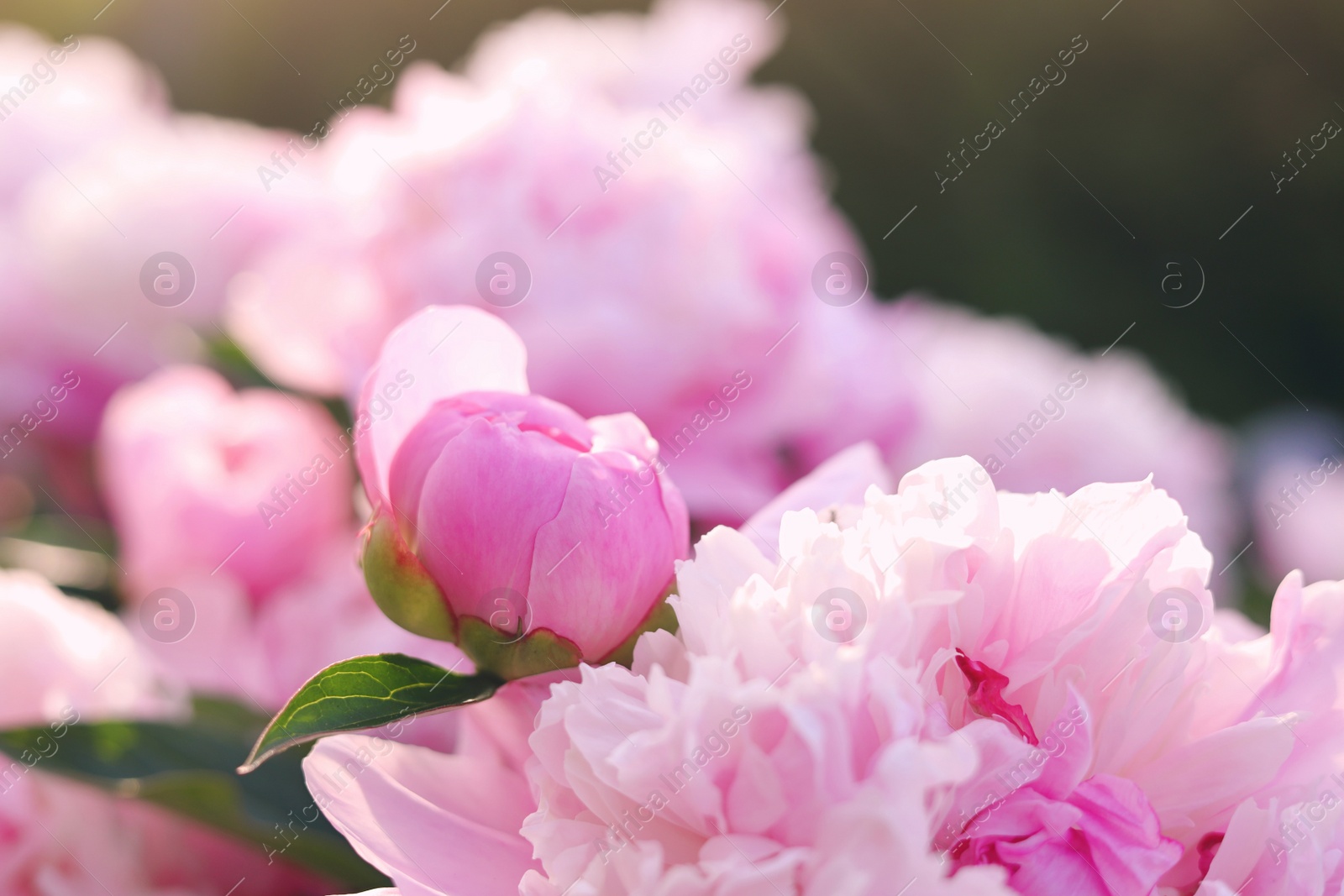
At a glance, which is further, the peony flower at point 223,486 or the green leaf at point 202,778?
the peony flower at point 223,486

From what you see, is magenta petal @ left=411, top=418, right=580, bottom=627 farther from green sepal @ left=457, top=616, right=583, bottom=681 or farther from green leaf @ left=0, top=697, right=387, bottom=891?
green leaf @ left=0, top=697, right=387, bottom=891

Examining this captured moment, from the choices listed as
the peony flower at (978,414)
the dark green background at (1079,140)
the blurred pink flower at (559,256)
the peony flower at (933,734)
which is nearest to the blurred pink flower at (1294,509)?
the peony flower at (978,414)

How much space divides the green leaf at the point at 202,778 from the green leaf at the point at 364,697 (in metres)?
0.13

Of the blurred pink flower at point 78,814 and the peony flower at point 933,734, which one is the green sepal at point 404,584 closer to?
the peony flower at point 933,734

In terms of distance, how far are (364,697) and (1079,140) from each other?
58.1 inches

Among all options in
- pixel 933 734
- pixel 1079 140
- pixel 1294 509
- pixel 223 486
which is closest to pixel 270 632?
pixel 223 486

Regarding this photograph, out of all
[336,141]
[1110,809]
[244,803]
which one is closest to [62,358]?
[336,141]

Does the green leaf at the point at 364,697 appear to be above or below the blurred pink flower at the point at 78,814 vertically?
above

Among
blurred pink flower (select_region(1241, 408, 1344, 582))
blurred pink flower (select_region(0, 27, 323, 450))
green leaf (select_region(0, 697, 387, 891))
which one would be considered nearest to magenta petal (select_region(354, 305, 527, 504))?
green leaf (select_region(0, 697, 387, 891))

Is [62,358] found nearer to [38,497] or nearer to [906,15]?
[38,497]

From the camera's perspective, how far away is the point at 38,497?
0.77m

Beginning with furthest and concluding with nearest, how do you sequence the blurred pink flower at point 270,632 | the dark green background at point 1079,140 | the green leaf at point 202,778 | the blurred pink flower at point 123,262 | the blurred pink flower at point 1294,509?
the dark green background at point 1079,140 < the blurred pink flower at point 1294,509 < the blurred pink flower at point 123,262 < the blurred pink flower at point 270,632 < the green leaf at point 202,778

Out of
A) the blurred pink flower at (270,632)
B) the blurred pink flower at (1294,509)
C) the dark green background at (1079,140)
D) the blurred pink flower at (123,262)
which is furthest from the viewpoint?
the dark green background at (1079,140)

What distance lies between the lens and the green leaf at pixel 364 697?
0.30m
